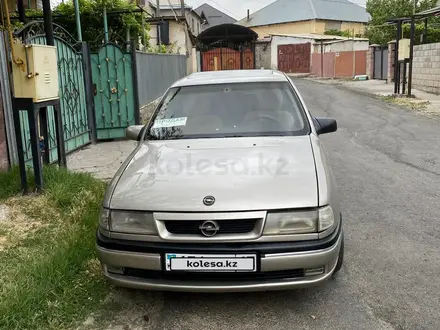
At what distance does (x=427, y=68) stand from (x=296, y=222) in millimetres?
17346

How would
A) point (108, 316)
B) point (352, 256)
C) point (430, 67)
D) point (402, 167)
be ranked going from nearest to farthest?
point (108, 316), point (352, 256), point (402, 167), point (430, 67)

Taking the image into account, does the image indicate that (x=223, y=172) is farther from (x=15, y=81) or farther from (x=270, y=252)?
(x=15, y=81)

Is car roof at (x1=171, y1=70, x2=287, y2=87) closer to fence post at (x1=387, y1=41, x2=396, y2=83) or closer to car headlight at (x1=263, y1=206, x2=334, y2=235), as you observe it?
car headlight at (x1=263, y1=206, x2=334, y2=235)

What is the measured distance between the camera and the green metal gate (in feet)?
28.9

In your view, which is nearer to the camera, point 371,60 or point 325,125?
point 325,125

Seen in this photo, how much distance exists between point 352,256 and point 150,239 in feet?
6.21

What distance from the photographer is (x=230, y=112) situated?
4328 millimetres

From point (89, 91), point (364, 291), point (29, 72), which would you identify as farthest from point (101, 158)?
point (364, 291)

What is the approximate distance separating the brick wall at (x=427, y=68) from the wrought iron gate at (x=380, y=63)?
6610mm

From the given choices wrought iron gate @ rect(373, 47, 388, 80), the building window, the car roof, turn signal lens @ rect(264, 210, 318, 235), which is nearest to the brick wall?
wrought iron gate @ rect(373, 47, 388, 80)

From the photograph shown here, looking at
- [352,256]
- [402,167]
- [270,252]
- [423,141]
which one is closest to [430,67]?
[423,141]

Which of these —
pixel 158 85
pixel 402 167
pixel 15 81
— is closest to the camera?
pixel 15 81

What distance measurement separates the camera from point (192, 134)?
4.11 m

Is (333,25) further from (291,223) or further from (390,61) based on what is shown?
(291,223)
